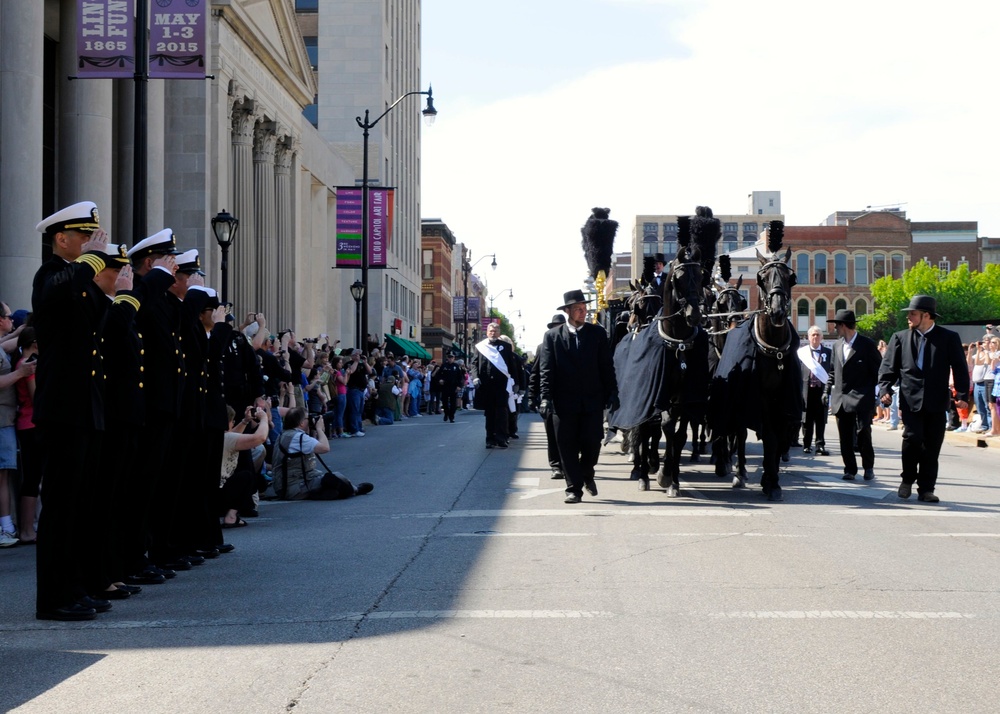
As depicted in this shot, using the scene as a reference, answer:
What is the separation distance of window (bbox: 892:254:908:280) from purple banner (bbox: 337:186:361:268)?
72.8 m

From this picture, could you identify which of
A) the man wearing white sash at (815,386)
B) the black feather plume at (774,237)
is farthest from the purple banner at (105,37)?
the man wearing white sash at (815,386)

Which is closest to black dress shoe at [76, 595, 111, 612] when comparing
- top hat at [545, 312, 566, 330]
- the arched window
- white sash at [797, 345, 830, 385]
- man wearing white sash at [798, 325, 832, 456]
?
top hat at [545, 312, 566, 330]

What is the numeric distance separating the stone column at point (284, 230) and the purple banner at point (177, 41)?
941 inches

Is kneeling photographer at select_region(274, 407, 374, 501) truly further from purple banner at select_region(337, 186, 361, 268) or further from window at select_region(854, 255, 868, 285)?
window at select_region(854, 255, 868, 285)

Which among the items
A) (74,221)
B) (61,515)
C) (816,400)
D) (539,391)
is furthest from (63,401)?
(816,400)

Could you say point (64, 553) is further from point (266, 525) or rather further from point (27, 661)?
point (266, 525)

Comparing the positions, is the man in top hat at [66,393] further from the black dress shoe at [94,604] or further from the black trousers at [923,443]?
the black trousers at [923,443]

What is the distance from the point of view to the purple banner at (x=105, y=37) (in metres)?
16.5

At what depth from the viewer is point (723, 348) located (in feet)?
49.5

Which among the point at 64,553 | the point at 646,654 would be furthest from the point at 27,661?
the point at 646,654

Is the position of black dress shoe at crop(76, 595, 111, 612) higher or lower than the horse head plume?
lower

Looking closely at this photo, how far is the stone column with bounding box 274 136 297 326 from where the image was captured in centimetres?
4259

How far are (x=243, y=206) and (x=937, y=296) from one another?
74.1 m

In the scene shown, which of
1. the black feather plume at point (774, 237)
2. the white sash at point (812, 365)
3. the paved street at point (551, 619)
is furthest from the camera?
the white sash at point (812, 365)
